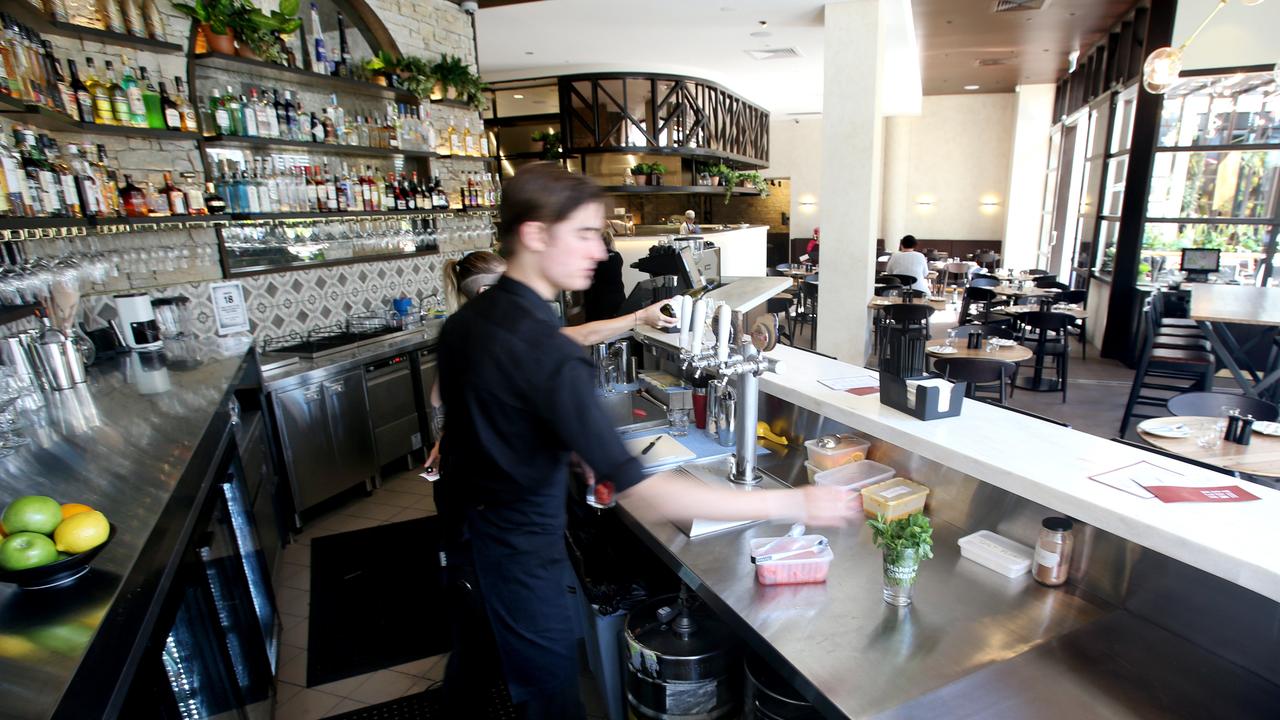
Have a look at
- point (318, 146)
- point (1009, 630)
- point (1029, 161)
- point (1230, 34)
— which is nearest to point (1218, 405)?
point (1009, 630)

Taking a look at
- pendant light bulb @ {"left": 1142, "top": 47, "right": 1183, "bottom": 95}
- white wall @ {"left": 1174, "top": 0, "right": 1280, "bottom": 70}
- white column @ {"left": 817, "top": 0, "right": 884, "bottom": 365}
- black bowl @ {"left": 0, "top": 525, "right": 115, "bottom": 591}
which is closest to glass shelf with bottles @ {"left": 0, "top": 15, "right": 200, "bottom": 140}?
black bowl @ {"left": 0, "top": 525, "right": 115, "bottom": 591}

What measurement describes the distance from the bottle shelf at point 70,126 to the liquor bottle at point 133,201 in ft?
0.97

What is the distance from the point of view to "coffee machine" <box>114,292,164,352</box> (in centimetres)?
349

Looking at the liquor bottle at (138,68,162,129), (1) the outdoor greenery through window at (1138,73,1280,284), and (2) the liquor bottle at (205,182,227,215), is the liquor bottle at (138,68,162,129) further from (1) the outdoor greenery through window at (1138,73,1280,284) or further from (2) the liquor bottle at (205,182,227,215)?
(1) the outdoor greenery through window at (1138,73,1280,284)

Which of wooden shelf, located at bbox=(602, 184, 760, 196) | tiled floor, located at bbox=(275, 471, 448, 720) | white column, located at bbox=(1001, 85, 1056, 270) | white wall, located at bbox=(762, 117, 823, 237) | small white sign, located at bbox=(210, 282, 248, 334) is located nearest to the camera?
tiled floor, located at bbox=(275, 471, 448, 720)

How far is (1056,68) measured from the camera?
1172 centimetres

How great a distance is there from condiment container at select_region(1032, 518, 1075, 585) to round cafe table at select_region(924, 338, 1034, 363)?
3.86 meters

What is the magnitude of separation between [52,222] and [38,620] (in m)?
2.52

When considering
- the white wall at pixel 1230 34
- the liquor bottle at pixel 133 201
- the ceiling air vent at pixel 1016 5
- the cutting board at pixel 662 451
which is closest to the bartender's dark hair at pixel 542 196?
the cutting board at pixel 662 451

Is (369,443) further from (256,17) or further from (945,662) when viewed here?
(945,662)

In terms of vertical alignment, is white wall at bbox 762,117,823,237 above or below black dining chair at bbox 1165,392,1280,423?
above

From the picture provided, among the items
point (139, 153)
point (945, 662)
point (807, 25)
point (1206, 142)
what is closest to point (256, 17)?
point (139, 153)

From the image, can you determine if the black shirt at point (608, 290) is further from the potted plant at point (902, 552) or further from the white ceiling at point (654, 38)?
the potted plant at point (902, 552)

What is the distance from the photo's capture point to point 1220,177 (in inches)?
282
